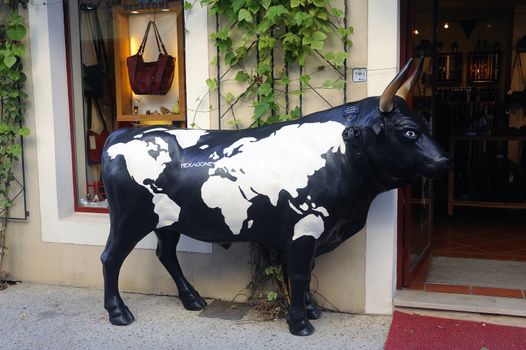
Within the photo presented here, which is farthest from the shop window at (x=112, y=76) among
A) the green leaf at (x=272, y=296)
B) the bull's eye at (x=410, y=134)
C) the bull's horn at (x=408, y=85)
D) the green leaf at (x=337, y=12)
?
the bull's eye at (x=410, y=134)

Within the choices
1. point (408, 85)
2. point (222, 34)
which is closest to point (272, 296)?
point (408, 85)

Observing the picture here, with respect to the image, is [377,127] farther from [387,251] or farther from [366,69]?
[387,251]

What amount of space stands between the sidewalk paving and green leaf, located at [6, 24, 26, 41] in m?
2.16

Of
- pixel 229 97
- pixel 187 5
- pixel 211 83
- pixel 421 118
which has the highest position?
pixel 187 5

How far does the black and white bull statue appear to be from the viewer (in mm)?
3314

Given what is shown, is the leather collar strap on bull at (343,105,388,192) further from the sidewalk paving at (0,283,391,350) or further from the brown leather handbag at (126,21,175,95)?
the brown leather handbag at (126,21,175,95)

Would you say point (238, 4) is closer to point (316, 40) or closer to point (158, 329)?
point (316, 40)

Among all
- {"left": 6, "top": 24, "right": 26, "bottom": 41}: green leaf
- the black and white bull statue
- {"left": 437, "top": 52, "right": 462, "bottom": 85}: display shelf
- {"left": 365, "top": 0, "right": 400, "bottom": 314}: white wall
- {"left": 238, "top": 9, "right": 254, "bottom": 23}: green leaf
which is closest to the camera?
the black and white bull statue

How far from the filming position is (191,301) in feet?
13.8

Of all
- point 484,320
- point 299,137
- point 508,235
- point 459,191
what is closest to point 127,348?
point 299,137

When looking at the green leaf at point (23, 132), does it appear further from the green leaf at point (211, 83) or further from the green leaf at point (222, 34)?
the green leaf at point (222, 34)

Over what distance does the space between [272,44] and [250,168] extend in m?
0.98

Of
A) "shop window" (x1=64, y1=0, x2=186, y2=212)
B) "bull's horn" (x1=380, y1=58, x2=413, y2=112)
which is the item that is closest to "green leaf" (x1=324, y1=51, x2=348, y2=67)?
"bull's horn" (x1=380, y1=58, x2=413, y2=112)

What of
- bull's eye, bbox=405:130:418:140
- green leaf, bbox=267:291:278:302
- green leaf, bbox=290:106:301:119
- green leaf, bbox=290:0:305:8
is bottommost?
green leaf, bbox=267:291:278:302
